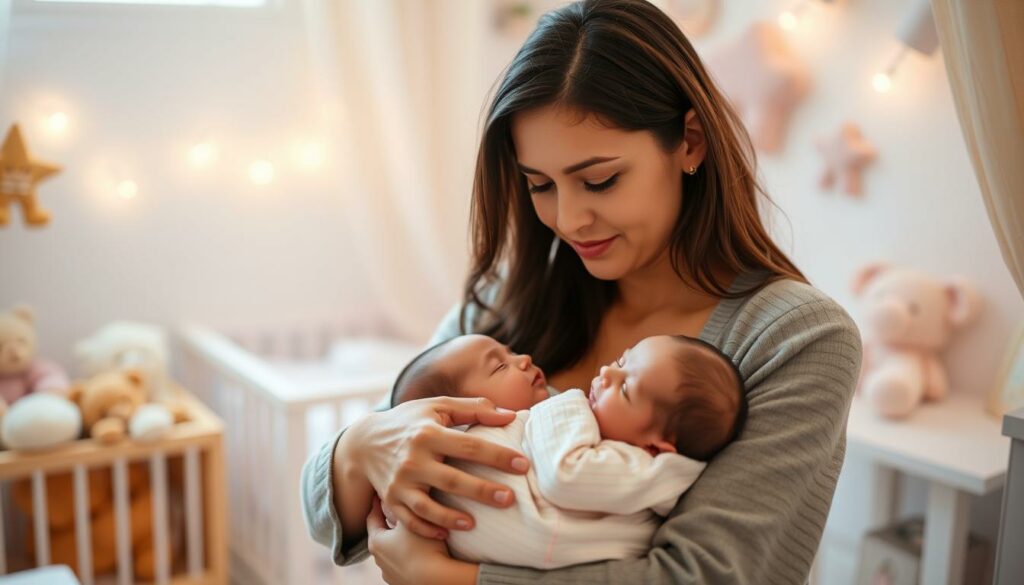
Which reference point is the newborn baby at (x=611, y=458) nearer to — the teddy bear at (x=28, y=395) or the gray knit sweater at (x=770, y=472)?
the gray knit sweater at (x=770, y=472)

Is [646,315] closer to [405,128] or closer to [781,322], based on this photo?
[781,322]

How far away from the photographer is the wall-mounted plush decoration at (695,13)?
8.49 ft

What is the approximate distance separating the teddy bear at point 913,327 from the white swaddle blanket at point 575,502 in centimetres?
115

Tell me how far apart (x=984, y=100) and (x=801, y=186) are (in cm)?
115

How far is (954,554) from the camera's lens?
1.82 metres

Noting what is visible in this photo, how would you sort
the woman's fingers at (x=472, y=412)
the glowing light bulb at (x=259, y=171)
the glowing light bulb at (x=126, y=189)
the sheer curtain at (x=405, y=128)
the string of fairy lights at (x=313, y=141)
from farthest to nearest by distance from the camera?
the glowing light bulb at (x=259, y=171)
the sheer curtain at (x=405, y=128)
the glowing light bulb at (x=126, y=189)
the string of fairy lights at (x=313, y=141)
the woman's fingers at (x=472, y=412)

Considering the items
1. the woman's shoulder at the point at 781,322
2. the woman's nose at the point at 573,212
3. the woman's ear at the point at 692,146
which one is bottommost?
the woman's shoulder at the point at 781,322

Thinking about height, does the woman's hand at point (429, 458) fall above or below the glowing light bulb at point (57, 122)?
below

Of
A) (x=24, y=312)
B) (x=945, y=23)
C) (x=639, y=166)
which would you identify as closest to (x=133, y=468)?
(x=24, y=312)

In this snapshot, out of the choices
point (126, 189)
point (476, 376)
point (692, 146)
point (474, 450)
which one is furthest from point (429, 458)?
point (126, 189)

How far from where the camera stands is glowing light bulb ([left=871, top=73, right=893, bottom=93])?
2.21 metres

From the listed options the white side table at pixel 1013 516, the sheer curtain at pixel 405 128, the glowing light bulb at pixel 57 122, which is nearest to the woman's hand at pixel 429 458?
the white side table at pixel 1013 516

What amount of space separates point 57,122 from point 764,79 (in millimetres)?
2050

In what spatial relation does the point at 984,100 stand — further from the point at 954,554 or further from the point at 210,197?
the point at 210,197
